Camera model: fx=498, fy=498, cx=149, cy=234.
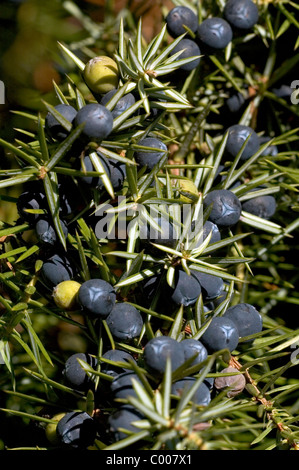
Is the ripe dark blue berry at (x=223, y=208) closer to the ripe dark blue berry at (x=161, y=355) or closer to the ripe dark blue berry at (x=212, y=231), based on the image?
the ripe dark blue berry at (x=212, y=231)

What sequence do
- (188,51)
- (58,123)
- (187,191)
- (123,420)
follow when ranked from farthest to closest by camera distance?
(188,51) → (187,191) → (58,123) → (123,420)

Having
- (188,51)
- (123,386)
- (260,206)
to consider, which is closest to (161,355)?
(123,386)

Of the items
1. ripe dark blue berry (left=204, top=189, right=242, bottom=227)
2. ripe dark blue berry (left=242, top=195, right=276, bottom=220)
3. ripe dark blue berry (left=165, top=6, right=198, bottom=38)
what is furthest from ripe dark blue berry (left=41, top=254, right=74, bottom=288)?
ripe dark blue berry (left=165, top=6, right=198, bottom=38)

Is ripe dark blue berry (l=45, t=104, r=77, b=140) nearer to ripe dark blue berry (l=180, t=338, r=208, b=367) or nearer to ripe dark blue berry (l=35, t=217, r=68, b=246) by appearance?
ripe dark blue berry (l=35, t=217, r=68, b=246)

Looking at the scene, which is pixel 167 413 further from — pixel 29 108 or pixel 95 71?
pixel 29 108

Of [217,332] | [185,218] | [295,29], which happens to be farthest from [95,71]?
[295,29]

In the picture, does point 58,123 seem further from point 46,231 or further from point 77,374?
point 77,374

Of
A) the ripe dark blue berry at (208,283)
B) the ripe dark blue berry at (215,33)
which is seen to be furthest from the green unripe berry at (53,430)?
the ripe dark blue berry at (215,33)
